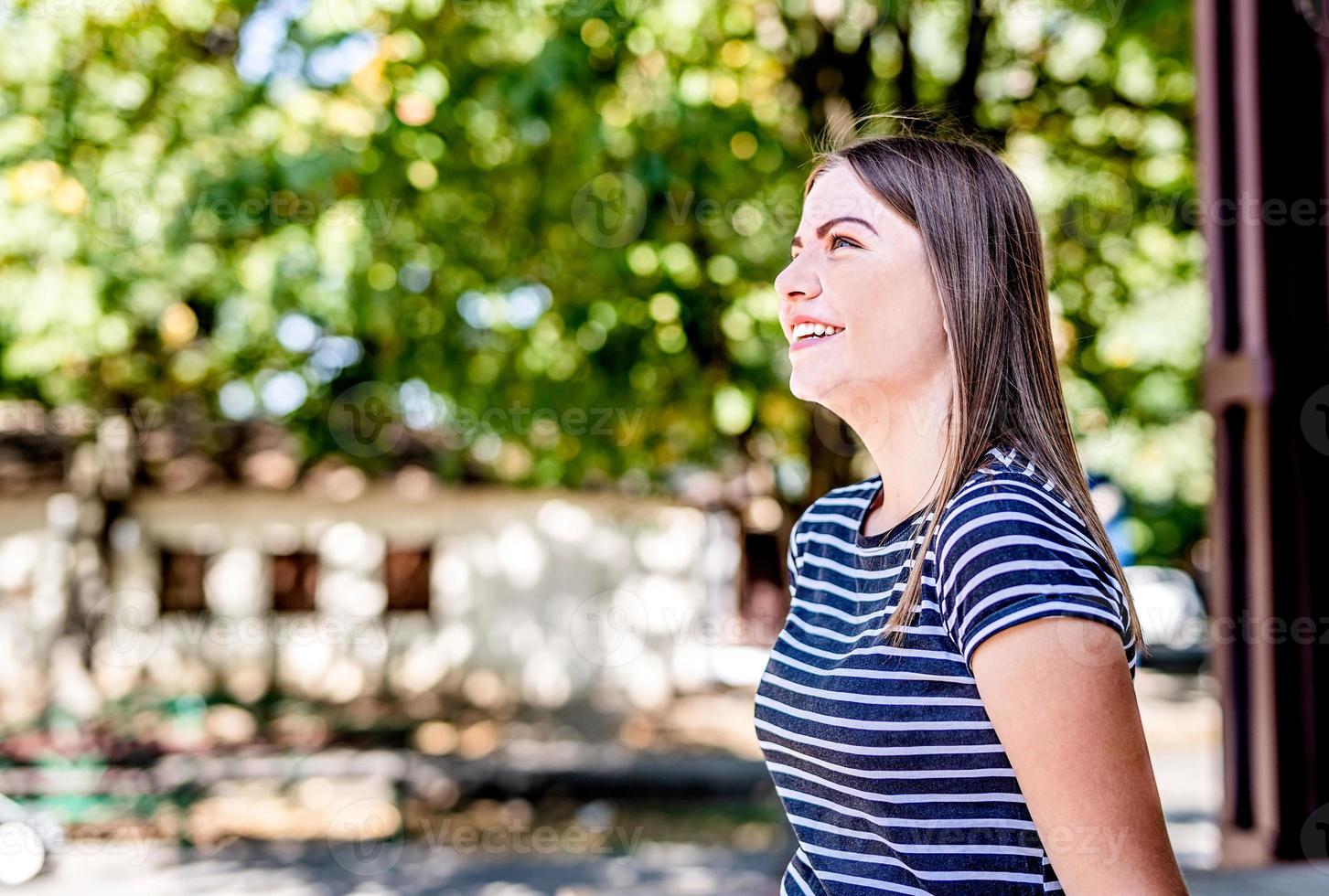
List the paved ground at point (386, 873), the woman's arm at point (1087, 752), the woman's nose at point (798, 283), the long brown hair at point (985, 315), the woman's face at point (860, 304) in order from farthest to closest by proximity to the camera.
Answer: the paved ground at point (386, 873) → the woman's nose at point (798, 283) → the woman's face at point (860, 304) → the long brown hair at point (985, 315) → the woman's arm at point (1087, 752)

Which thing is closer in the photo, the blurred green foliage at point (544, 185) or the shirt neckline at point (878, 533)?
the shirt neckline at point (878, 533)

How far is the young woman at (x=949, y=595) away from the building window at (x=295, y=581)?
639 inches

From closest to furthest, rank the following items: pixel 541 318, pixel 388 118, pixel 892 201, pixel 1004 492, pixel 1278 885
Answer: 1. pixel 1004 492
2. pixel 892 201
3. pixel 1278 885
4. pixel 388 118
5. pixel 541 318

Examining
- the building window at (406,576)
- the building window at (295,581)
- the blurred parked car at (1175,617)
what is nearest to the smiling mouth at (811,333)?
the building window at (406,576)

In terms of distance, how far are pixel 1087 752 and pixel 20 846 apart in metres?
9.54

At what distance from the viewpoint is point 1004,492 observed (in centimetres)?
121

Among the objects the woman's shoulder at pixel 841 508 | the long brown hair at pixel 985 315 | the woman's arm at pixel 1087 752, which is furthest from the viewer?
the woman's shoulder at pixel 841 508

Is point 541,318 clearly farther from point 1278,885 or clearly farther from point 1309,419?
point 1278,885

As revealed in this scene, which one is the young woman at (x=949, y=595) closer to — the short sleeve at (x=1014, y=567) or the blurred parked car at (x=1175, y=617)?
the short sleeve at (x=1014, y=567)

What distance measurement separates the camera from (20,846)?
8.71 meters

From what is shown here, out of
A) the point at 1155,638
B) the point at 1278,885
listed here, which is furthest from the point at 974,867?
the point at 1155,638

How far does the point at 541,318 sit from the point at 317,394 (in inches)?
108

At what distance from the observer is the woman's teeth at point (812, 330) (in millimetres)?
1514

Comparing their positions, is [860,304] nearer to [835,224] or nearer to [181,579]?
[835,224]
